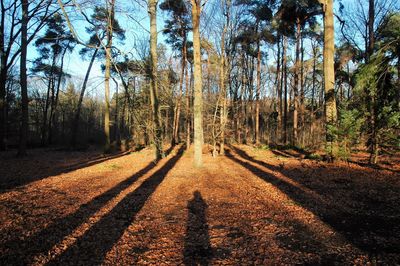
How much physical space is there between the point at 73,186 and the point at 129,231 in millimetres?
3888

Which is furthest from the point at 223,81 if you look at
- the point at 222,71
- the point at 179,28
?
the point at 179,28

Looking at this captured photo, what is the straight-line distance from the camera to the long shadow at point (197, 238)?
10.8 ft

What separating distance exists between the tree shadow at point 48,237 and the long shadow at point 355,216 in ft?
13.7

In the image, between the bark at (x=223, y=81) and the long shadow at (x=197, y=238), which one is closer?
the long shadow at (x=197, y=238)

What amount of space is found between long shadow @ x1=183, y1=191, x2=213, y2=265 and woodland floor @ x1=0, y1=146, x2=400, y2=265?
0.01 m

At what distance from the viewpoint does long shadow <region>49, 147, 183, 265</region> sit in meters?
3.30

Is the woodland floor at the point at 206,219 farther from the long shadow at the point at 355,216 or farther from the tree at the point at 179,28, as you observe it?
the tree at the point at 179,28

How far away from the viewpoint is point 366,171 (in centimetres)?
793

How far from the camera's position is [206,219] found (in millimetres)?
4656

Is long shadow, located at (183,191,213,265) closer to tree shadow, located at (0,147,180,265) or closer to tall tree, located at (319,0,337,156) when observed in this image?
tree shadow, located at (0,147,180,265)

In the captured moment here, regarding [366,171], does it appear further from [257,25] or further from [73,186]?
[257,25]

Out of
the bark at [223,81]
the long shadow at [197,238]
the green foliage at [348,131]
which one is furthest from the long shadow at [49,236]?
the green foliage at [348,131]

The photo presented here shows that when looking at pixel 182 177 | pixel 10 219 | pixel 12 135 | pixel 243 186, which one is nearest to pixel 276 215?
pixel 243 186

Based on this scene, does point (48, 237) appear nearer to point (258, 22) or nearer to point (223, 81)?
point (223, 81)
